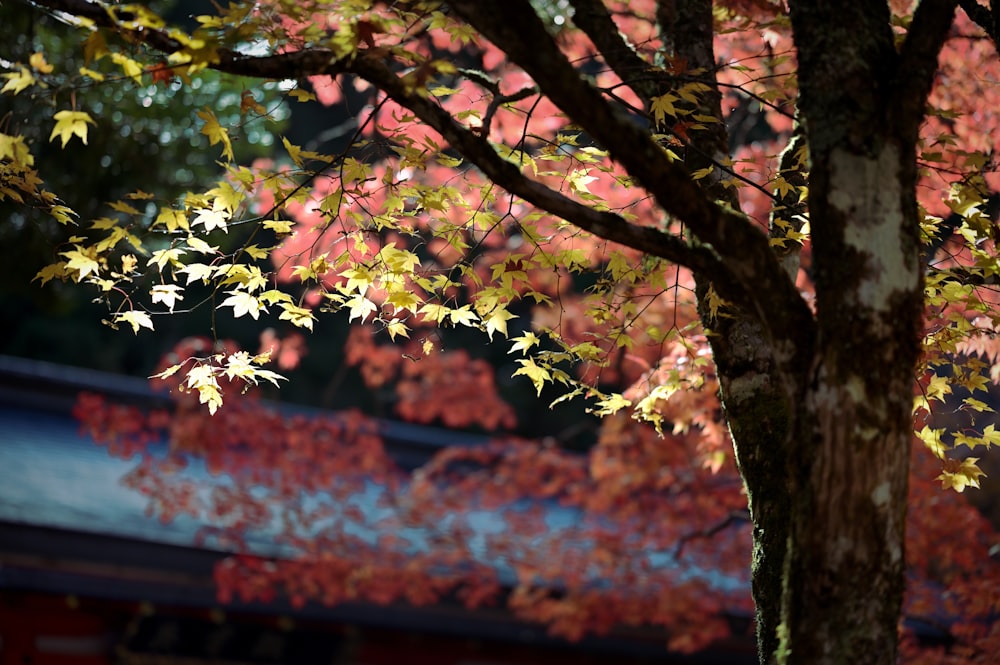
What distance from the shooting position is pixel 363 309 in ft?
11.1

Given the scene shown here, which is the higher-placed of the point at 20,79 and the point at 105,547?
the point at 20,79

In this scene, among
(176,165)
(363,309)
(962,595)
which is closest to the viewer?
(363,309)

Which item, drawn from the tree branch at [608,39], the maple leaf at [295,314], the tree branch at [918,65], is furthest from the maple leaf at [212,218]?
the tree branch at [918,65]

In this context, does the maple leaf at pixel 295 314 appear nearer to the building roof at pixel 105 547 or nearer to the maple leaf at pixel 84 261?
the maple leaf at pixel 84 261

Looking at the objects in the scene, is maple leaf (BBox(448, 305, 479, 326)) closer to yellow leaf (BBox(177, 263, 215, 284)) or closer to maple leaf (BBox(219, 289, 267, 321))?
maple leaf (BBox(219, 289, 267, 321))

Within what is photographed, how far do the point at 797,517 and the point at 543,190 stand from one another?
1.10 metres

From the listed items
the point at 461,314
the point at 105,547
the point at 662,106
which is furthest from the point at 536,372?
the point at 105,547

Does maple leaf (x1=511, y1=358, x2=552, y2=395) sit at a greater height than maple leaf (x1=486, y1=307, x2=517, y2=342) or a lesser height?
lesser

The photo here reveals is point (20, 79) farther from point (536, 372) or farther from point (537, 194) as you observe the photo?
point (536, 372)

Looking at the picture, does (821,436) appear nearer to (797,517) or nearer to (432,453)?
(797,517)

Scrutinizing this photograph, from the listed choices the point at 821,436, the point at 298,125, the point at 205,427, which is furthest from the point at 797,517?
the point at 298,125

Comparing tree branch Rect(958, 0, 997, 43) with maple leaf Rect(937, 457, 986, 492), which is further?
maple leaf Rect(937, 457, 986, 492)

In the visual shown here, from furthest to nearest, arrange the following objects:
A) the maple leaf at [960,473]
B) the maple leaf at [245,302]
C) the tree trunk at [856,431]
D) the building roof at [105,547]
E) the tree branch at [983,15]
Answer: the building roof at [105,547]
the maple leaf at [960,473]
the maple leaf at [245,302]
the tree branch at [983,15]
the tree trunk at [856,431]

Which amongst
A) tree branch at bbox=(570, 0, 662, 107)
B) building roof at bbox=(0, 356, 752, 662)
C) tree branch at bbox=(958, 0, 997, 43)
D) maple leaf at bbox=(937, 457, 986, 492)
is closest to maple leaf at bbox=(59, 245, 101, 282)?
tree branch at bbox=(570, 0, 662, 107)
